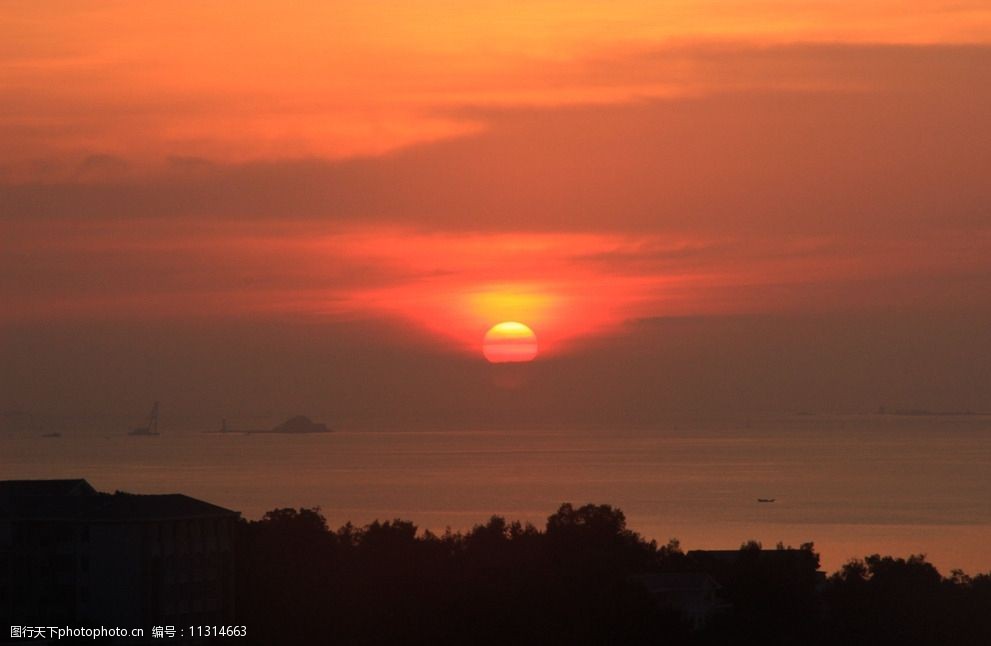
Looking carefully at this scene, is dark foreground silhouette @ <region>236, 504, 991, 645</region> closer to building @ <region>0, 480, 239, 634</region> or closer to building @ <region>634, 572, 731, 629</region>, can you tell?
building @ <region>634, 572, 731, 629</region>

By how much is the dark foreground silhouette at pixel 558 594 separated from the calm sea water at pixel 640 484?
27206mm

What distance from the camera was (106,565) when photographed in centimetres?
3225

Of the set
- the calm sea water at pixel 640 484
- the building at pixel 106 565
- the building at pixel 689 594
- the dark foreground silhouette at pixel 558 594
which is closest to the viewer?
the dark foreground silhouette at pixel 558 594

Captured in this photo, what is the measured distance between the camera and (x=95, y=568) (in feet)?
105

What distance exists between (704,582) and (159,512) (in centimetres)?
1171

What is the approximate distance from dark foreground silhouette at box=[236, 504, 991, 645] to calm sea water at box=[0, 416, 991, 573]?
1071 inches

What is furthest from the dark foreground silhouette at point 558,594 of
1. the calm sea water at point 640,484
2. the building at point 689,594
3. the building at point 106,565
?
the calm sea water at point 640,484

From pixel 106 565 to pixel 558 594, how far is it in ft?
30.3

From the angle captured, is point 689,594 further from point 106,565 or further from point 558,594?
point 106,565

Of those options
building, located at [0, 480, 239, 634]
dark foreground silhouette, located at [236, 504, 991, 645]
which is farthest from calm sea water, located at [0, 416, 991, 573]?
building, located at [0, 480, 239, 634]

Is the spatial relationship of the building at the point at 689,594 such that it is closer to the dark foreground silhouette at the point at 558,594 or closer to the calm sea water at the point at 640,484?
the dark foreground silhouette at the point at 558,594

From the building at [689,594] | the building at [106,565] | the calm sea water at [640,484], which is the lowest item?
the building at [689,594]

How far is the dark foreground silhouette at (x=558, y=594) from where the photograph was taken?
29.2m

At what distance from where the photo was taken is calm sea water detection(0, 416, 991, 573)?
8188cm
